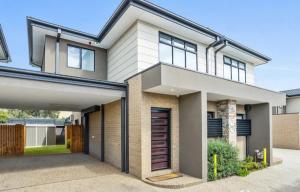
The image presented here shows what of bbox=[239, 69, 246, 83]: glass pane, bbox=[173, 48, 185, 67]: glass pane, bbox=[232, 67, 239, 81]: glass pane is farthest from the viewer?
bbox=[239, 69, 246, 83]: glass pane

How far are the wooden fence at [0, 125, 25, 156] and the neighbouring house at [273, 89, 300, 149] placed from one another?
21.4m

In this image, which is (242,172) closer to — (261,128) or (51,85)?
(261,128)

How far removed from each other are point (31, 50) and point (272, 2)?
13521 mm

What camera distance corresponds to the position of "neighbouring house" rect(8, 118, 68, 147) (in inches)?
909

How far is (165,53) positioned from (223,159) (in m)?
5.41

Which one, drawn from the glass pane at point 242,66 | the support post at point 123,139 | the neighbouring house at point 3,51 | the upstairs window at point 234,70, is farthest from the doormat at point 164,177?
the neighbouring house at point 3,51

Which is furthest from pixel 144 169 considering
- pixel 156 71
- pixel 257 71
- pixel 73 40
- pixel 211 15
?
pixel 257 71

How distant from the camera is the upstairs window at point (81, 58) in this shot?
12320 mm

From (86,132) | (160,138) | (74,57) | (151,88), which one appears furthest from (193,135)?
(86,132)

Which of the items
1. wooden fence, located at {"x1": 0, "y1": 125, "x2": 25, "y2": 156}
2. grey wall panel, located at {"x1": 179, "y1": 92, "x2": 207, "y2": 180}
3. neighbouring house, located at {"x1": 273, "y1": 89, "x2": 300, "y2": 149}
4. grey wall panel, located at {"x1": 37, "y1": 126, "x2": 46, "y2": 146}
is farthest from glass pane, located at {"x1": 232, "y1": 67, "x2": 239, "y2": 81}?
grey wall panel, located at {"x1": 37, "y1": 126, "x2": 46, "y2": 146}

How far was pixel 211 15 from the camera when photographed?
992 centimetres

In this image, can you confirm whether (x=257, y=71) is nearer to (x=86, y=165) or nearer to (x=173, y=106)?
(x=173, y=106)

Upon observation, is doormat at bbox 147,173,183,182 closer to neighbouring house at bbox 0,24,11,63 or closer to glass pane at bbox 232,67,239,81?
glass pane at bbox 232,67,239,81

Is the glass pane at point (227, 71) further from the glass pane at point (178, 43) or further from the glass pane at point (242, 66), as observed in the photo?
the glass pane at point (178, 43)
